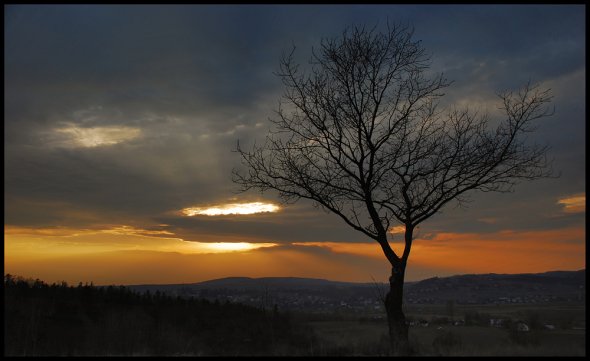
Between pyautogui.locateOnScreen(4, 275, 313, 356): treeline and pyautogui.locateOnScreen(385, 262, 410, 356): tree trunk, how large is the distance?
19.4 feet

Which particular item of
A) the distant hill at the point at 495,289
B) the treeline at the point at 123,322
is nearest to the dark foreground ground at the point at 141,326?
the treeline at the point at 123,322

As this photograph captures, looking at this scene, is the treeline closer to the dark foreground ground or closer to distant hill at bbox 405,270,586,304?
the dark foreground ground

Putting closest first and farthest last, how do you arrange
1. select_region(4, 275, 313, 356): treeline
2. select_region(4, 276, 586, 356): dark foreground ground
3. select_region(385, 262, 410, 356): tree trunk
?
select_region(385, 262, 410, 356): tree trunk < select_region(4, 276, 586, 356): dark foreground ground < select_region(4, 275, 313, 356): treeline

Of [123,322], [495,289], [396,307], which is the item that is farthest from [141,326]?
[495,289]

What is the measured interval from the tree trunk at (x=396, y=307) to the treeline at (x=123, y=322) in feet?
19.4

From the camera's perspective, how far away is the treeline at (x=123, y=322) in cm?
2353

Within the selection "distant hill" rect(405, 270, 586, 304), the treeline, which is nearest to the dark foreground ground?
the treeline

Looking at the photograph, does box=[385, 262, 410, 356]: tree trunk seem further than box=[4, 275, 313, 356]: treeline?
No

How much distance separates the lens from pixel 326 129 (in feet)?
56.2

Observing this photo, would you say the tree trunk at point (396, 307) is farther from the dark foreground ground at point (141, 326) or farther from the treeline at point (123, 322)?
the treeline at point (123, 322)

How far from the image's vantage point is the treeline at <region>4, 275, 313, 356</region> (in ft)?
77.2

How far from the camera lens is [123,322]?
29125mm

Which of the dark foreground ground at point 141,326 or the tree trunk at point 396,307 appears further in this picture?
the dark foreground ground at point 141,326

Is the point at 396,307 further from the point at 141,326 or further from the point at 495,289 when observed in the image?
the point at 495,289
